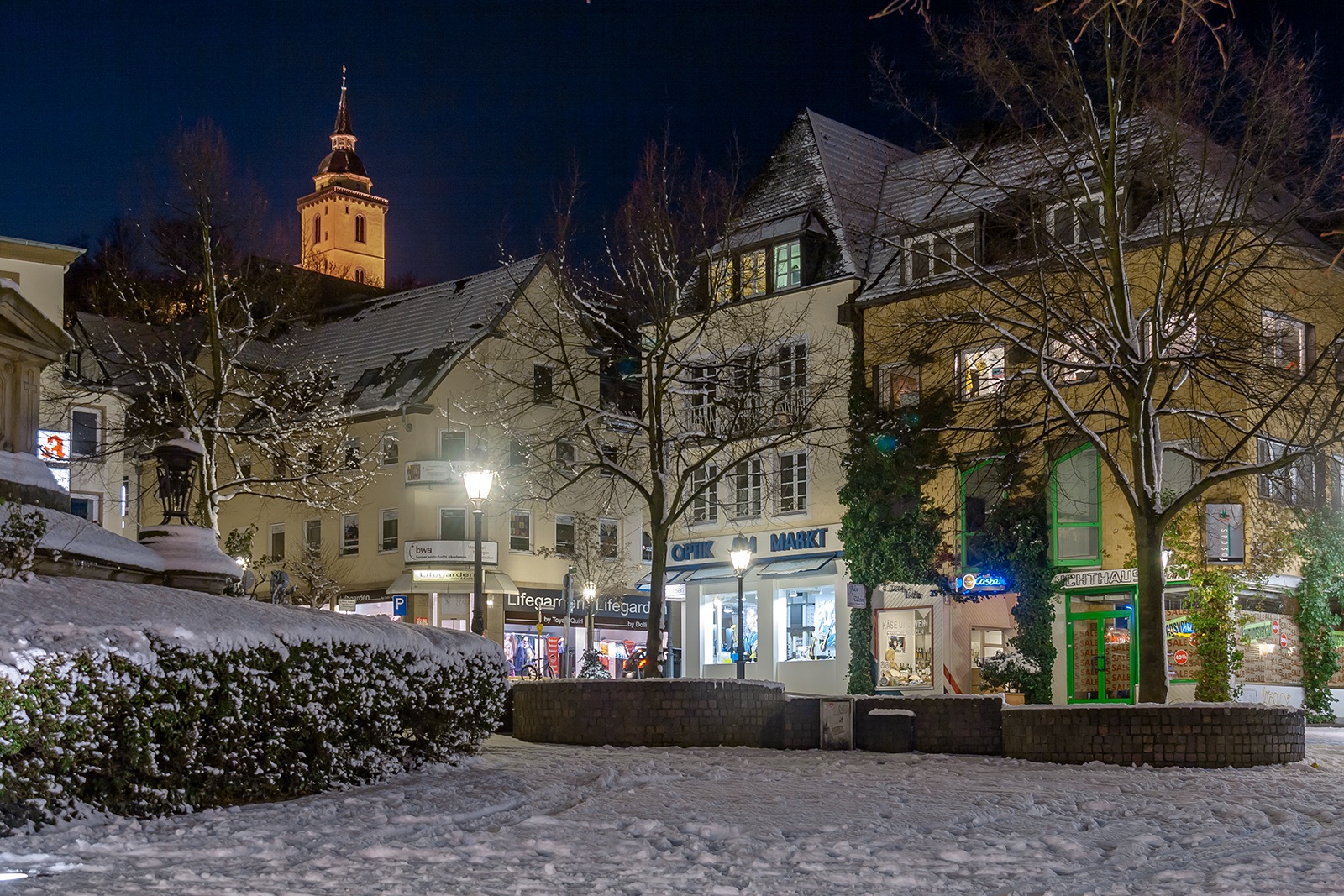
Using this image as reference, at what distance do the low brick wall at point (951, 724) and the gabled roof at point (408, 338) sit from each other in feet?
99.0

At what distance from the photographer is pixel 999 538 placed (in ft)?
115

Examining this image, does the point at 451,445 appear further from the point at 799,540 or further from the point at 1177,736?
the point at 1177,736

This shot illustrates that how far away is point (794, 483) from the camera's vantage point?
40.9m

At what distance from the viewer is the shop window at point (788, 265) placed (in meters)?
40.7

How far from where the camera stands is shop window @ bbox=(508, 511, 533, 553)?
176 ft

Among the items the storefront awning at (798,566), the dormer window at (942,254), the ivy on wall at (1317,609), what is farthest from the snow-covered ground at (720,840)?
the storefront awning at (798,566)

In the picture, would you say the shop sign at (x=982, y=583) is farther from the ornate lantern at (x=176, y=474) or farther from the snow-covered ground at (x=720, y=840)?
the ornate lantern at (x=176, y=474)

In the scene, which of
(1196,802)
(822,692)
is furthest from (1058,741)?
(822,692)

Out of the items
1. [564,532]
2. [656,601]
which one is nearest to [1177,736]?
[656,601]

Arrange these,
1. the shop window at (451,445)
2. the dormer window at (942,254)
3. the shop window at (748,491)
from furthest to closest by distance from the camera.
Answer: the shop window at (451,445)
the shop window at (748,491)
the dormer window at (942,254)

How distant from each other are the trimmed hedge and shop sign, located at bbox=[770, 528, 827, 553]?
24.9m

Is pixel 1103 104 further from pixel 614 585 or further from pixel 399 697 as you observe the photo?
pixel 614 585

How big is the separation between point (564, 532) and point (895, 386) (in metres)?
20.1

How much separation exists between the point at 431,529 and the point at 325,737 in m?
39.5
